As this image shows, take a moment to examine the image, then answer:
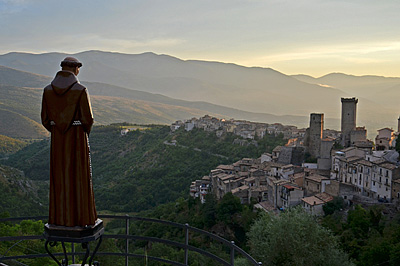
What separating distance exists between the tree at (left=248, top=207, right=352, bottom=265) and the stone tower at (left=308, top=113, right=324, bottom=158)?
19006 mm

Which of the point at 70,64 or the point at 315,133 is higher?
the point at 70,64

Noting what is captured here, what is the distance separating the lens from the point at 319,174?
28.8 metres

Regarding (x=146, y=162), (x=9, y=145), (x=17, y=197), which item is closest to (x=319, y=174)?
(x=17, y=197)

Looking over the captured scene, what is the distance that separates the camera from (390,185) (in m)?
22.5

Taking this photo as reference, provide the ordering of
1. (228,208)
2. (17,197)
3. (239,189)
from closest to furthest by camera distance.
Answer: (228,208)
(239,189)
(17,197)

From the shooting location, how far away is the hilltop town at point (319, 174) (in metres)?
23.5

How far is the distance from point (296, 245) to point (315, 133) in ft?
70.2

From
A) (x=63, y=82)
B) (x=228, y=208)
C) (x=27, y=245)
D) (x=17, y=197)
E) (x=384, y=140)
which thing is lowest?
(x=17, y=197)

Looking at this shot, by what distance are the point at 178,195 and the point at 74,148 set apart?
123ft

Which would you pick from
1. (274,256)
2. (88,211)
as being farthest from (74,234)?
(274,256)

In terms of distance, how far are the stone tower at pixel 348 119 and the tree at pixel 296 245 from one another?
19241mm

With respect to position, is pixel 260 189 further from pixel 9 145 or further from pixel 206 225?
pixel 9 145

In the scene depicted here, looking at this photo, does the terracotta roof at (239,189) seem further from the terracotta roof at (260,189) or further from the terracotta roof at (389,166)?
the terracotta roof at (389,166)

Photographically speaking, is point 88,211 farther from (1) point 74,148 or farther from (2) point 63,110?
(2) point 63,110
